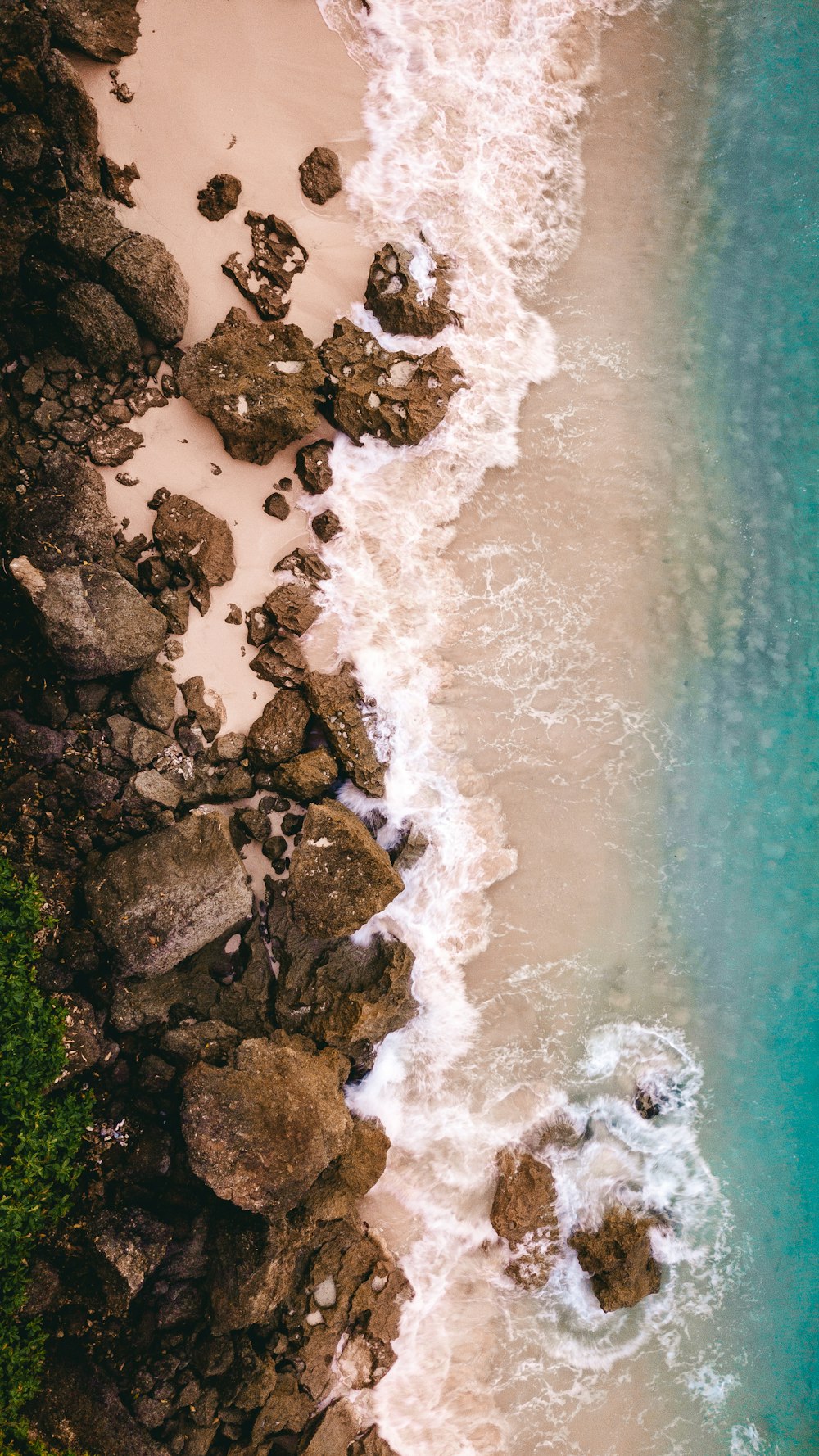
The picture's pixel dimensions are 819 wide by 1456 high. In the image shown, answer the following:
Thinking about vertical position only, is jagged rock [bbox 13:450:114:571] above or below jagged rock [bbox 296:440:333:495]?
below

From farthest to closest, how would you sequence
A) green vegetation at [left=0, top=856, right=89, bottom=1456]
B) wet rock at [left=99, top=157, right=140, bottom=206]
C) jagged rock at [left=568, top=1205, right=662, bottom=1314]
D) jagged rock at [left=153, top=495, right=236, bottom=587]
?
1. jagged rock at [left=568, top=1205, right=662, bottom=1314]
2. jagged rock at [left=153, top=495, right=236, bottom=587]
3. wet rock at [left=99, top=157, right=140, bottom=206]
4. green vegetation at [left=0, top=856, right=89, bottom=1456]

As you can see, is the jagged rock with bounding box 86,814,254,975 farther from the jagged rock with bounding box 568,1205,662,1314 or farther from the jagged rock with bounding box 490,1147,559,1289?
the jagged rock with bounding box 568,1205,662,1314

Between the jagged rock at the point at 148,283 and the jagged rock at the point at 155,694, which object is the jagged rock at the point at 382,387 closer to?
the jagged rock at the point at 148,283

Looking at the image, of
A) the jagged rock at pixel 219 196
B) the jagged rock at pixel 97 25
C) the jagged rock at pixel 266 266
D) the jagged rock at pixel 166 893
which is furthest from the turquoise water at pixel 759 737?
the jagged rock at pixel 97 25

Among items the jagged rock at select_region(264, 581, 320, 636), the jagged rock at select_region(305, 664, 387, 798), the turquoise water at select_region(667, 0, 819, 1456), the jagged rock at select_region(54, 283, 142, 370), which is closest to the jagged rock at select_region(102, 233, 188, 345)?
the jagged rock at select_region(54, 283, 142, 370)

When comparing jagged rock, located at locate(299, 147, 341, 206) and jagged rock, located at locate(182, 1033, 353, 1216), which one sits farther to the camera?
jagged rock, located at locate(299, 147, 341, 206)
